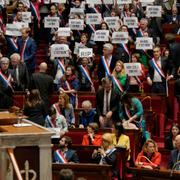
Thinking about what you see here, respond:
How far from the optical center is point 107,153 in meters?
11.0

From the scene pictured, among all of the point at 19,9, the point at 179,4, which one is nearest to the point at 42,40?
the point at 19,9

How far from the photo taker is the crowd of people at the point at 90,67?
12.3 meters

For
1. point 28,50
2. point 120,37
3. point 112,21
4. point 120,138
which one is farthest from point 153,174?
point 112,21

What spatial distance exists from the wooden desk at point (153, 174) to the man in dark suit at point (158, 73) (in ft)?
15.2

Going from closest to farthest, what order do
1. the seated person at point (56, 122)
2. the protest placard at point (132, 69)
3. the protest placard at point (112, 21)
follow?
the seated person at point (56, 122)
the protest placard at point (132, 69)
the protest placard at point (112, 21)

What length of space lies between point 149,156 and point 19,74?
4.73m

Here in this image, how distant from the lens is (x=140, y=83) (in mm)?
15188

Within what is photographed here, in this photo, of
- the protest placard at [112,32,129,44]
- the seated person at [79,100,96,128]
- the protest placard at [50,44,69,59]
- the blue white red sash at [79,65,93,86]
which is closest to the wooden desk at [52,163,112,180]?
the seated person at [79,100,96,128]

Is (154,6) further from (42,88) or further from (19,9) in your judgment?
(42,88)

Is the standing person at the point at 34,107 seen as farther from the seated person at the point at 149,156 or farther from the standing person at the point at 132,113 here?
the seated person at the point at 149,156

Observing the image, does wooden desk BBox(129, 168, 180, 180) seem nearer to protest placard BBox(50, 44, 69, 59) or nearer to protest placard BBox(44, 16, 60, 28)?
protest placard BBox(50, 44, 69, 59)

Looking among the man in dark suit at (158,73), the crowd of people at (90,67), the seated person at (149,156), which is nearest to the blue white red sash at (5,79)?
the crowd of people at (90,67)

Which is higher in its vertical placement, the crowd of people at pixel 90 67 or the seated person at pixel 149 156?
the crowd of people at pixel 90 67

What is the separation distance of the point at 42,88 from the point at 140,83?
1933 mm
